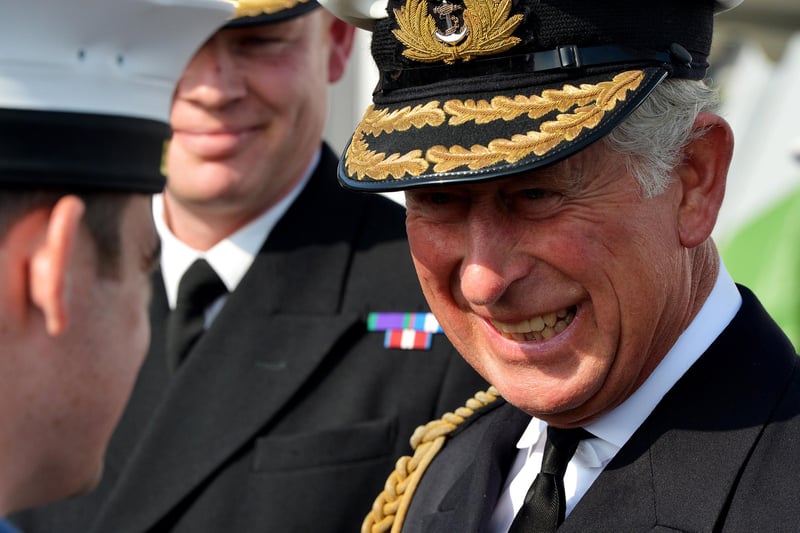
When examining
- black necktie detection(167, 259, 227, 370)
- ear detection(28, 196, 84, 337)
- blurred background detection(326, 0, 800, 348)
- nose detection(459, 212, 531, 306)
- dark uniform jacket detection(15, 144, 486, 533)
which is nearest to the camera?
ear detection(28, 196, 84, 337)

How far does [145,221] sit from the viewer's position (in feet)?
6.26

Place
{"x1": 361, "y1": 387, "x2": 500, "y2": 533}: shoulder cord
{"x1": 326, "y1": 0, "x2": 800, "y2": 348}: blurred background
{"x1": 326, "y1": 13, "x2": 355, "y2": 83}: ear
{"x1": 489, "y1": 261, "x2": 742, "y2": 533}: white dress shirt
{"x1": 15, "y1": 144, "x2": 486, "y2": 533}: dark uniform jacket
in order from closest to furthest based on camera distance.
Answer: {"x1": 489, "y1": 261, "x2": 742, "y2": 533}: white dress shirt
{"x1": 361, "y1": 387, "x2": 500, "y2": 533}: shoulder cord
{"x1": 15, "y1": 144, "x2": 486, "y2": 533}: dark uniform jacket
{"x1": 326, "y1": 13, "x2": 355, "y2": 83}: ear
{"x1": 326, "y1": 0, "x2": 800, "y2": 348}: blurred background

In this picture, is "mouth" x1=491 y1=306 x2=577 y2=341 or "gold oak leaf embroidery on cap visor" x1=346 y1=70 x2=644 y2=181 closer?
"gold oak leaf embroidery on cap visor" x1=346 y1=70 x2=644 y2=181

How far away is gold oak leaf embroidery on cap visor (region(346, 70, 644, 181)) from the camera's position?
6.25 ft

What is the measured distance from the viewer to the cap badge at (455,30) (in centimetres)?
200

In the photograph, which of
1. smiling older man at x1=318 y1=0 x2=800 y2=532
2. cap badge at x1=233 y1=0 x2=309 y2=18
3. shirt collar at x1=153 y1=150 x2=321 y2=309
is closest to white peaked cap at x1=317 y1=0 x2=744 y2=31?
smiling older man at x1=318 y1=0 x2=800 y2=532

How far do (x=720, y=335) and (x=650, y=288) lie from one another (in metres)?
0.19

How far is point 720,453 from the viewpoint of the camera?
202 cm

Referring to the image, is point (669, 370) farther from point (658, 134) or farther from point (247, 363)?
point (247, 363)

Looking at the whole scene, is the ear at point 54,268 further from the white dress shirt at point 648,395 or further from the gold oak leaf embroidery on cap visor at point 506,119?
the white dress shirt at point 648,395

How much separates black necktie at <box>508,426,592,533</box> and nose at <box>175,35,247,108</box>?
1746mm

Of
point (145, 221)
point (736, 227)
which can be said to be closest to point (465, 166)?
point (145, 221)

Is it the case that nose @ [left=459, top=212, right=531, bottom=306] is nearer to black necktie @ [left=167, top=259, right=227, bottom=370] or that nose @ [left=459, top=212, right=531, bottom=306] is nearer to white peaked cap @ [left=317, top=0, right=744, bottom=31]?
white peaked cap @ [left=317, top=0, right=744, bottom=31]

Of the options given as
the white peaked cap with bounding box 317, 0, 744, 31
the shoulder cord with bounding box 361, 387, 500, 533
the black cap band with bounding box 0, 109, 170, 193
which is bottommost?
the shoulder cord with bounding box 361, 387, 500, 533
